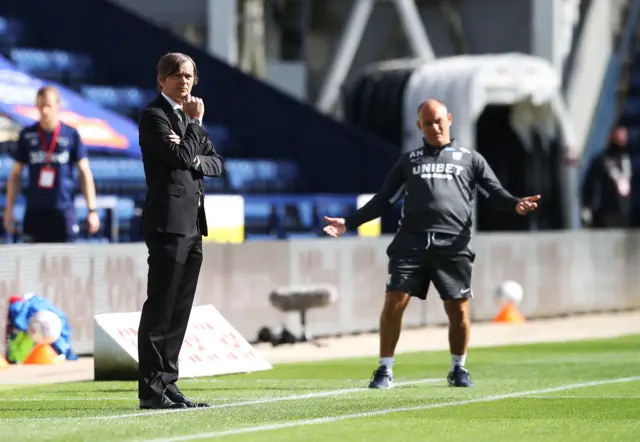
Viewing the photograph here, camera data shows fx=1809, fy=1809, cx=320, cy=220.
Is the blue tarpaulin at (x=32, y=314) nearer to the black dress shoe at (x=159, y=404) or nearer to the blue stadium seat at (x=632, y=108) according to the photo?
the black dress shoe at (x=159, y=404)

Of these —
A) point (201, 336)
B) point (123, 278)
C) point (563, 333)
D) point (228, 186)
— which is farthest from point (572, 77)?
point (201, 336)

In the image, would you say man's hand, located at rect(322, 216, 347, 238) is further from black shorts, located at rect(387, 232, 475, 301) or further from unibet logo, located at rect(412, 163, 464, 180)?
unibet logo, located at rect(412, 163, 464, 180)

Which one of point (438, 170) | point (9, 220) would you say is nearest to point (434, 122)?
point (438, 170)

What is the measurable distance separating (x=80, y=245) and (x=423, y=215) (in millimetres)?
4646

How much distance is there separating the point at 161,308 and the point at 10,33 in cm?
1693

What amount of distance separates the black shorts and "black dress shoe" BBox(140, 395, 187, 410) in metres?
2.48

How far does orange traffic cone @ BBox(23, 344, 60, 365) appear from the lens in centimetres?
1471

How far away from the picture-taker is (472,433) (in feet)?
29.2

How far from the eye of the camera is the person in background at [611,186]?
26.4m

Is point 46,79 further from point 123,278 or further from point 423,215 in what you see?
point 423,215

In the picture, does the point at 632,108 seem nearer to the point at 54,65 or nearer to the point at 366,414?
the point at 54,65

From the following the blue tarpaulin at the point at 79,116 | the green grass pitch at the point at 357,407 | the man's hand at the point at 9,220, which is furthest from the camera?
the blue tarpaulin at the point at 79,116

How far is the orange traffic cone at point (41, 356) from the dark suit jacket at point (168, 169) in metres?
5.02

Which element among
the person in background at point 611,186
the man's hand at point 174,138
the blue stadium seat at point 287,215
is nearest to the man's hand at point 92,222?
the man's hand at point 174,138
